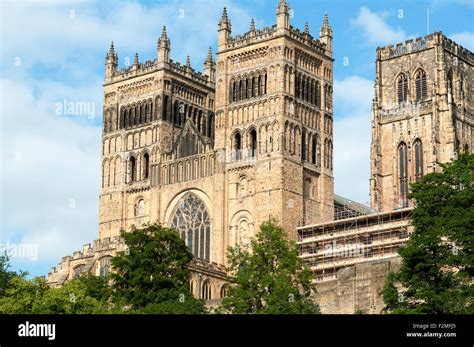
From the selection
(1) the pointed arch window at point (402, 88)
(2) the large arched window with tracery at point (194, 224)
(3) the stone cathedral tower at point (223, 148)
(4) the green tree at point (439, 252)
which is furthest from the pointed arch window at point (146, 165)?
(4) the green tree at point (439, 252)

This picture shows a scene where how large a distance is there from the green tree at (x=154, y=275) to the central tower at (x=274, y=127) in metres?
18.7

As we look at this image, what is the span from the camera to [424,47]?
111062 mm

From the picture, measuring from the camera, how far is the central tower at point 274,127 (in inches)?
3477

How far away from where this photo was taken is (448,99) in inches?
4225

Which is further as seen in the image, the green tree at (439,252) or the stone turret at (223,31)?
the stone turret at (223,31)

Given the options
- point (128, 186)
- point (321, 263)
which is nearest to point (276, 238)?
point (321, 263)

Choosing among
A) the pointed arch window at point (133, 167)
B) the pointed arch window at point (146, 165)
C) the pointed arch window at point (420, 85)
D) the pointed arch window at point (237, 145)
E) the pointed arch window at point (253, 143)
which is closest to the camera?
the pointed arch window at point (253, 143)

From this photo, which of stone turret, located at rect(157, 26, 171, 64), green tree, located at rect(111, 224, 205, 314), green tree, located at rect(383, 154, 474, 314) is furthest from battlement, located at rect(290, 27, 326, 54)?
green tree, located at rect(383, 154, 474, 314)

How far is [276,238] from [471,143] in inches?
1989

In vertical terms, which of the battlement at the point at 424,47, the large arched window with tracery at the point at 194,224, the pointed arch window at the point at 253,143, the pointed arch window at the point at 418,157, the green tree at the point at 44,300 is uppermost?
the battlement at the point at 424,47

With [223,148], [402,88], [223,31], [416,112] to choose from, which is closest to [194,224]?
[223,148]

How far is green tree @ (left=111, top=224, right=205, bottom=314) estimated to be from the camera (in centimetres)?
6216

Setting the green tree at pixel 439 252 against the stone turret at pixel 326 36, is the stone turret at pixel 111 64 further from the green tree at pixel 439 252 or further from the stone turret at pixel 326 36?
the green tree at pixel 439 252

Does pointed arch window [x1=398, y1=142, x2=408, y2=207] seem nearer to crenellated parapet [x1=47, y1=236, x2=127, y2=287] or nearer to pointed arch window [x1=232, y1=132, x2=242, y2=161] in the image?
pointed arch window [x1=232, y1=132, x2=242, y2=161]
